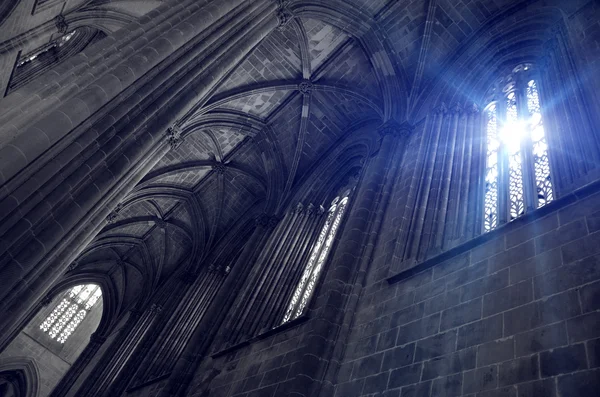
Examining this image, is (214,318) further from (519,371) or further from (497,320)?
(519,371)

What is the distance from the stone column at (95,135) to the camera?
516cm

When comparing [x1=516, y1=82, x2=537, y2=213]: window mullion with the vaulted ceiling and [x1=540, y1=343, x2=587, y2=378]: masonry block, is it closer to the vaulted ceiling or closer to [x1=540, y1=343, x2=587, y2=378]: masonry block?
[x1=540, y1=343, x2=587, y2=378]: masonry block

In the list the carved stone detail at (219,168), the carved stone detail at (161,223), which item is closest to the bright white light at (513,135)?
the carved stone detail at (219,168)

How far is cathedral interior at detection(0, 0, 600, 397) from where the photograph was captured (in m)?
5.08

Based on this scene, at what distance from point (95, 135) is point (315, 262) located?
22.6 feet

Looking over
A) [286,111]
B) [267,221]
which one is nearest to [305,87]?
[286,111]

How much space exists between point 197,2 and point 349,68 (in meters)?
6.54

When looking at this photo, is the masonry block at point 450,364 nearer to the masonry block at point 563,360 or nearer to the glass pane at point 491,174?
the masonry block at point 563,360

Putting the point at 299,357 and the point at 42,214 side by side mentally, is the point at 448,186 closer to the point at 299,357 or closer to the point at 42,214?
the point at 299,357

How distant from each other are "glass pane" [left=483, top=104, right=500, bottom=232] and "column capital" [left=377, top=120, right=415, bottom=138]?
1.94 metres

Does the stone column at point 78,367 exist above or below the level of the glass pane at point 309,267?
below

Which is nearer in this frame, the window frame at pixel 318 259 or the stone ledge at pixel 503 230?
the stone ledge at pixel 503 230

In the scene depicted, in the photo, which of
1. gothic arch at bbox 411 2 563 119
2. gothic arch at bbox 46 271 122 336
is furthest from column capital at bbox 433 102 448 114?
gothic arch at bbox 46 271 122 336

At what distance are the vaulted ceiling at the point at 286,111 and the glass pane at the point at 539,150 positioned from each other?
110 inches
